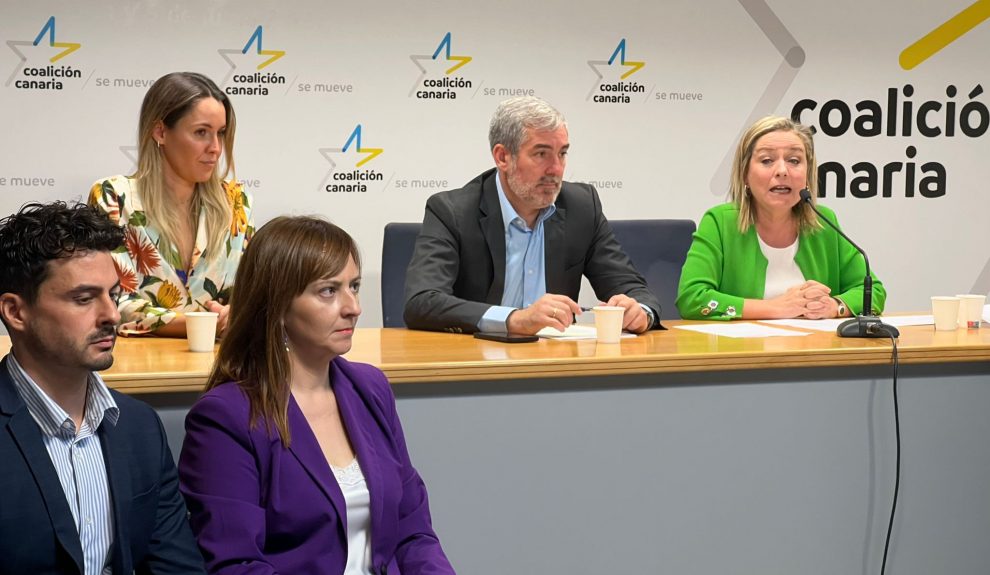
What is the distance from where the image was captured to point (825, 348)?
2.53 meters

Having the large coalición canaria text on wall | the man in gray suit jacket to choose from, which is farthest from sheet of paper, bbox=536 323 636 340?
the large coalición canaria text on wall

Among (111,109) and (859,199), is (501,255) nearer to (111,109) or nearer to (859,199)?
(111,109)

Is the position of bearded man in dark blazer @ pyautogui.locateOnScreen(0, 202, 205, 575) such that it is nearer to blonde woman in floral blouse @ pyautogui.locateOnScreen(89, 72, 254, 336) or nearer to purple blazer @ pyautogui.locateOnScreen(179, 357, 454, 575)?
purple blazer @ pyautogui.locateOnScreen(179, 357, 454, 575)

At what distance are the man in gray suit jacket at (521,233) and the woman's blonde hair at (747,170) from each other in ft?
1.34

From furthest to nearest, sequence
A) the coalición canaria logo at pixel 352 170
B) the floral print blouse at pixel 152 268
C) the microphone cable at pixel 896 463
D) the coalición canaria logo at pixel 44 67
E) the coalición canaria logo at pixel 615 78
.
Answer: the coalición canaria logo at pixel 615 78, the coalición canaria logo at pixel 352 170, the coalición canaria logo at pixel 44 67, the floral print blouse at pixel 152 268, the microphone cable at pixel 896 463

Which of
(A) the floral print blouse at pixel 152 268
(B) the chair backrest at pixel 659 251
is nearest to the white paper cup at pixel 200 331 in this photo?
(A) the floral print blouse at pixel 152 268

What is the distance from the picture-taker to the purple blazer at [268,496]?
1.71m

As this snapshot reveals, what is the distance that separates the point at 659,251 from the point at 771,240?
598 mm

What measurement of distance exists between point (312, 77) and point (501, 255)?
167 cm

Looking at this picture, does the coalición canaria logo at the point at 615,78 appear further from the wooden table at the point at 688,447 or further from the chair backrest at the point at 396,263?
the wooden table at the point at 688,447

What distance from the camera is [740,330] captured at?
114 inches

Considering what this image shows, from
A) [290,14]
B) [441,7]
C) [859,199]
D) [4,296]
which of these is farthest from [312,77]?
[4,296]

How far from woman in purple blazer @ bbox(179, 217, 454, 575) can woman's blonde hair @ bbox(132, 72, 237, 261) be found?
3.47ft

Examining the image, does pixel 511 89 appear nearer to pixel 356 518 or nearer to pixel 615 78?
pixel 615 78
